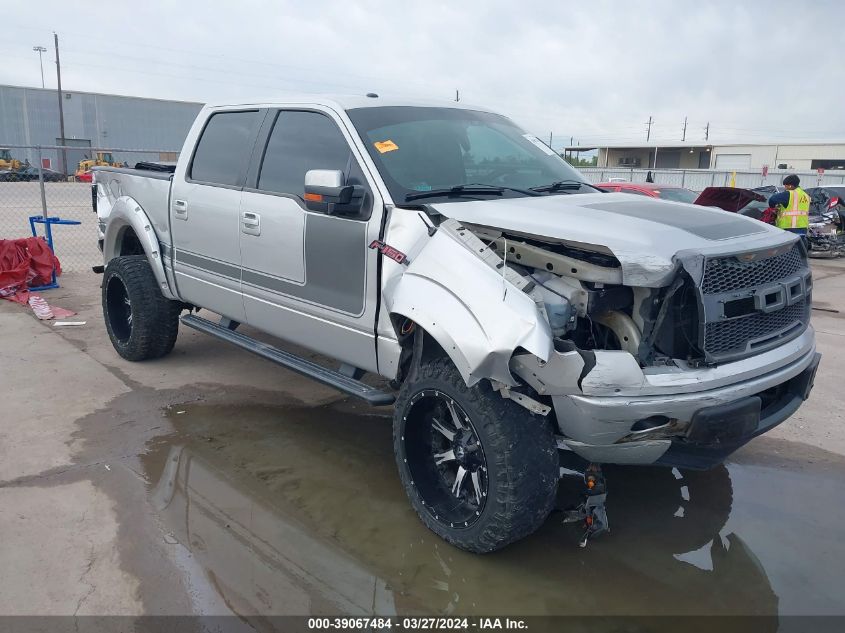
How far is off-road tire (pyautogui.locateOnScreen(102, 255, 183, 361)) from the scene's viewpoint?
564 centimetres

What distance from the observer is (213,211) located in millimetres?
4703

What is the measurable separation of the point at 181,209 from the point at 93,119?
→ 59256 millimetres

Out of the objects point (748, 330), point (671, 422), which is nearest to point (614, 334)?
point (671, 422)

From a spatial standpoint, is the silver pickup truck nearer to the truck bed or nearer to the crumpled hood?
the crumpled hood

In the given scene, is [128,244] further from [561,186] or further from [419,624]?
[419,624]

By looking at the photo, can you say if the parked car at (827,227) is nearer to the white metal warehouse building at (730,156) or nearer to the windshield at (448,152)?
the windshield at (448,152)

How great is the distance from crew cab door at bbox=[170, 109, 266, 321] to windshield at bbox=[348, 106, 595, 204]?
3.60ft

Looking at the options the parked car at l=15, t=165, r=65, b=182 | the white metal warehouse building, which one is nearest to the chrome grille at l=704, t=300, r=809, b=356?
the parked car at l=15, t=165, r=65, b=182

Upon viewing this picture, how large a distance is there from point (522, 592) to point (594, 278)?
140 centimetres

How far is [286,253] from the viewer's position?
411 cm

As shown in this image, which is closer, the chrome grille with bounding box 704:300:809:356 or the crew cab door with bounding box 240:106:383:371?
the chrome grille with bounding box 704:300:809:356

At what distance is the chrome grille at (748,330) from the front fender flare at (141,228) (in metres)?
4.04

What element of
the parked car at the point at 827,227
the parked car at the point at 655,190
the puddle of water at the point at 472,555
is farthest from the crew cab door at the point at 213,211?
the parked car at the point at 827,227

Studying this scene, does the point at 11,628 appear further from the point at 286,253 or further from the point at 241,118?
the point at 241,118
